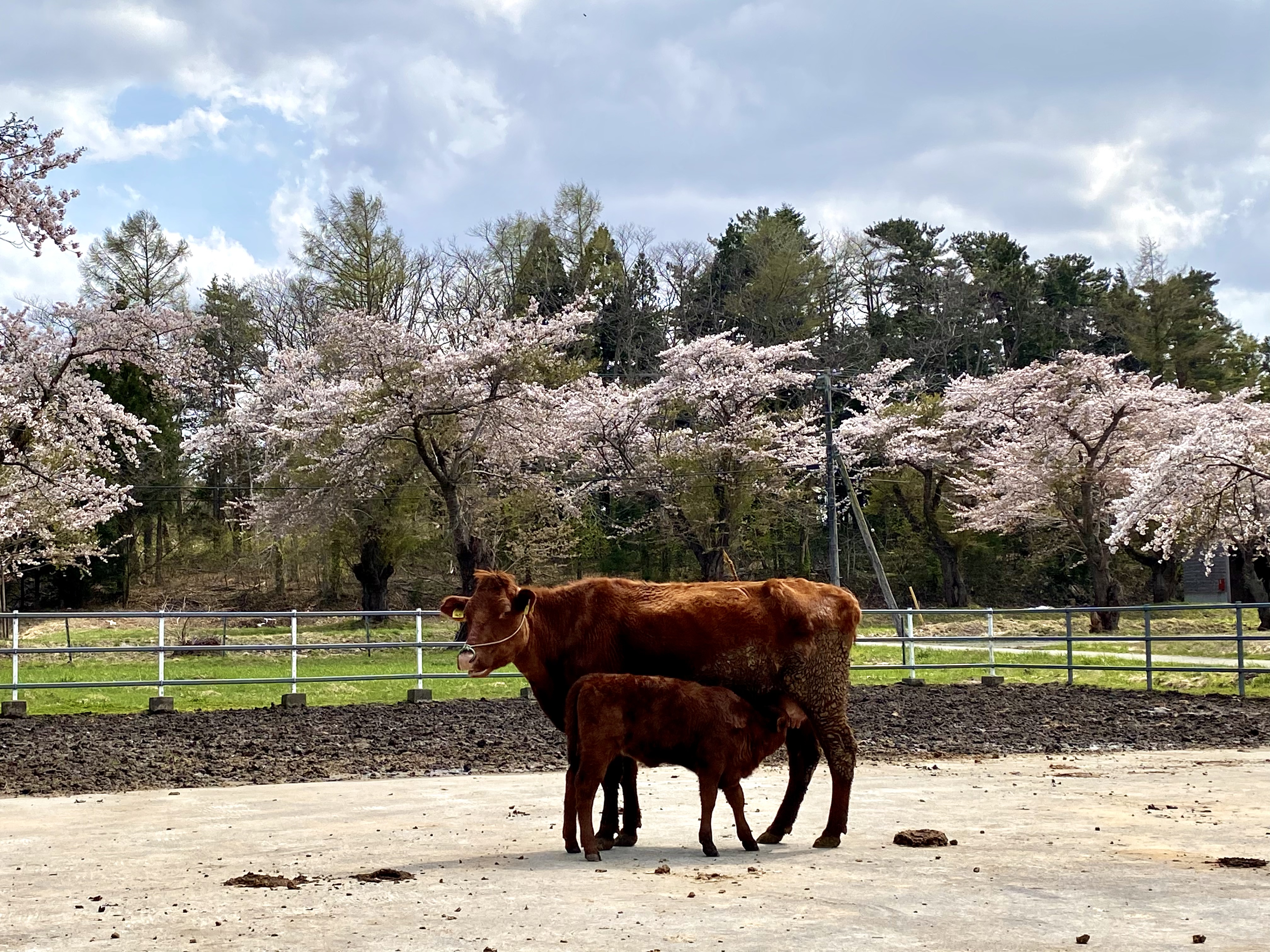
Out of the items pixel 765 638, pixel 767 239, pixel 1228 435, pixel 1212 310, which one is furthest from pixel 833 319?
pixel 765 638

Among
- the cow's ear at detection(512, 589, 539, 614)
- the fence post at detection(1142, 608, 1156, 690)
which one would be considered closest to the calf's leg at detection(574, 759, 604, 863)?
the cow's ear at detection(512, 589, 539, 614)

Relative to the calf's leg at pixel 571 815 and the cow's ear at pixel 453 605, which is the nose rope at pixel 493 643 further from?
the calf's leg at pixel 571 815

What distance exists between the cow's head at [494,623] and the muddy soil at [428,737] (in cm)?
416

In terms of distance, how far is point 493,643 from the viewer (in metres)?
7.44

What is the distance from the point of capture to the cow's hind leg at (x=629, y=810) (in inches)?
292

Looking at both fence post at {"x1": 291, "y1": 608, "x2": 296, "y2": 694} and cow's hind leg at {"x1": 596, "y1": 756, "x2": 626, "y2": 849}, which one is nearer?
cow's hind leg at {"x1": 596, "y1": 756, "x2": 626, "y2": 849}

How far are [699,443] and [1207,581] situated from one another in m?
25.4

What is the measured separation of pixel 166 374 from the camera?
2591 centimetres

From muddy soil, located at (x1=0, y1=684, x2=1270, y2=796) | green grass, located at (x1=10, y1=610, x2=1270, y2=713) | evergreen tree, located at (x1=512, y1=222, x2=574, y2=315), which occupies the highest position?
evergreen tree, located at (x1=512, y1=222, x2=574, y2=315)

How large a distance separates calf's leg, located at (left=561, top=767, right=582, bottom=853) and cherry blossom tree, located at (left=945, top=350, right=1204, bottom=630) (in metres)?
29.6

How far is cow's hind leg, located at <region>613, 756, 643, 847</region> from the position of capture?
7.43m

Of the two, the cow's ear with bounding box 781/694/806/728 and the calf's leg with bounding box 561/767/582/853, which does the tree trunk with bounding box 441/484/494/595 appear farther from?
the calf's leg with bounding box 561/767/582/853

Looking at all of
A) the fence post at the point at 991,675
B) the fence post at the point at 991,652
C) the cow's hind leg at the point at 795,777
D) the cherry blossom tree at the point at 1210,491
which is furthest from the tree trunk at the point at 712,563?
the cow's hind leg at the point at 795,777

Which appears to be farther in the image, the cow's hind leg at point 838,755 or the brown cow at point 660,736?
the cow's hind leg at point 838,755
